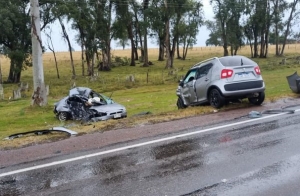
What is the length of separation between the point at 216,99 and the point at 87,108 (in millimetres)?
6031

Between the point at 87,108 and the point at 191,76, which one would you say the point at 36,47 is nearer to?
the point at 87,108

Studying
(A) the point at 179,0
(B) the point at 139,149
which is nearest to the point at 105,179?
(B) the point at 139,149

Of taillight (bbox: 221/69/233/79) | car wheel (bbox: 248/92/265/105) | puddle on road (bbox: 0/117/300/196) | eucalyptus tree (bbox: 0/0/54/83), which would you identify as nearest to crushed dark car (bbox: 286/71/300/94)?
car wheel (bbox: 248/92/265/105)

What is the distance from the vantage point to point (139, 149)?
6.67 meters

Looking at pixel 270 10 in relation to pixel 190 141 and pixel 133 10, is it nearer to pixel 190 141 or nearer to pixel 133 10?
pixel 133 10

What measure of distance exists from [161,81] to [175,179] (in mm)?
29634

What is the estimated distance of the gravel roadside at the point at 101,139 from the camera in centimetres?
667

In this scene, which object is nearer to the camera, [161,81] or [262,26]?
[161,81]

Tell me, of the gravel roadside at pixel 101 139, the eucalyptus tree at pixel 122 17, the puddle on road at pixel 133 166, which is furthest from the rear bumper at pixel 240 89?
the eucalyptus tree at pixel 122 17

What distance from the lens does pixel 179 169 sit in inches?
212

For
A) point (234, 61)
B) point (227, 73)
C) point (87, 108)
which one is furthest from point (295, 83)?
point (87, 108)

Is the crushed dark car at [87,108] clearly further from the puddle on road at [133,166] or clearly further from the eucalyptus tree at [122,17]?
the eucalyptus tree at [122,17]

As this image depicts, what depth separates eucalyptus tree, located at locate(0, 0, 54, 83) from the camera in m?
38.1

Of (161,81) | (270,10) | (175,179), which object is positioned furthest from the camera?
(270,10)
